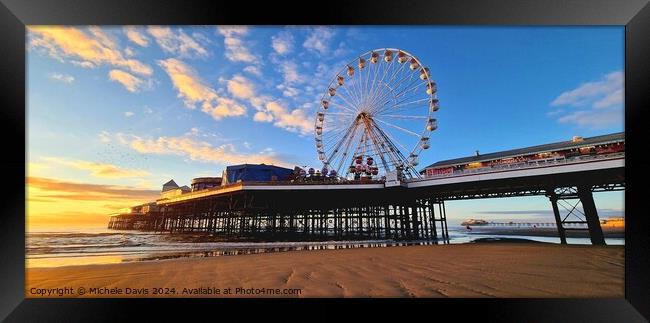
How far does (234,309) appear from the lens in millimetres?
6172

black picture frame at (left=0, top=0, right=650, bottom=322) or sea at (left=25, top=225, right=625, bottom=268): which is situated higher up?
black picture frame at (left=0, top=0, right=650, bottom=322)

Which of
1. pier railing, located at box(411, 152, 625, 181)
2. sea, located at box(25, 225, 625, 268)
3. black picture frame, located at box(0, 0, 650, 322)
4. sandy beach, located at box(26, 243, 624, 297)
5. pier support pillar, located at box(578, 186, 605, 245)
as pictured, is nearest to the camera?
black picture frame, located at box(0, 0, 650, 322)

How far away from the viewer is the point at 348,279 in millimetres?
7641

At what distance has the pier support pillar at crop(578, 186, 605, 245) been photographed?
1570 cm

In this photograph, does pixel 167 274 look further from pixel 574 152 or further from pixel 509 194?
pixel 509 194

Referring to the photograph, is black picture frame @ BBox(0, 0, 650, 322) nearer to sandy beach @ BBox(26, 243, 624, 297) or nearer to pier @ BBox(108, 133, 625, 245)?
sandy beach @ BBox(26, 243, 624, 297)

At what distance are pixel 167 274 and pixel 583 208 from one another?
19.0 metres

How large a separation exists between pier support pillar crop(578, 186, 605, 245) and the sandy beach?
6812 millimetres

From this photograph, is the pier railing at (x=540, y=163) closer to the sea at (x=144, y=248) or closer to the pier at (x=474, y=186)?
the pier at (x=474, y=186)

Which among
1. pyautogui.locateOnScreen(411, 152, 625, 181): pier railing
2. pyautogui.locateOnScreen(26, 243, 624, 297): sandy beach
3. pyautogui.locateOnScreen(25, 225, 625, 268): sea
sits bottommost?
pyautogui.locateOnScreen(25, 225, 625, 268): sea

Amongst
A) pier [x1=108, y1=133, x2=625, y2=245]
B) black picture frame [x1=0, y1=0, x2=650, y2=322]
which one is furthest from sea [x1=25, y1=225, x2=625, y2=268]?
pier [x1=108, y1=133, x2=625, y2=245]
